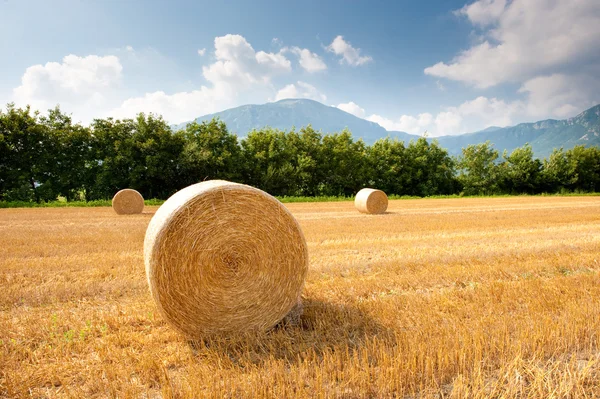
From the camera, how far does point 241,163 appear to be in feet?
110

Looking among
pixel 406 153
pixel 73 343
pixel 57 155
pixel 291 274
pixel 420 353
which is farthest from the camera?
pixel 406 153

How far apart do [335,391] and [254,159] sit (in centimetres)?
3246

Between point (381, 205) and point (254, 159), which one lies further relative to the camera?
point (254, 159)

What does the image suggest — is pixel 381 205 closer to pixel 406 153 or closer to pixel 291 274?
pixel 291 274

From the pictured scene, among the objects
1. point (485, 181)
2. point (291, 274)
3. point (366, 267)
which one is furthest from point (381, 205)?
point (485, 181)

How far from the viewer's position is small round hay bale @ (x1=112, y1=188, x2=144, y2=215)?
17283mm

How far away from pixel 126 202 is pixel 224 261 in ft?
50.3

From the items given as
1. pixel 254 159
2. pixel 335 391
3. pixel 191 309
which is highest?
pixel 254 159

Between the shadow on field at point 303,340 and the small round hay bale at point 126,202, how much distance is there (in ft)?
50.1

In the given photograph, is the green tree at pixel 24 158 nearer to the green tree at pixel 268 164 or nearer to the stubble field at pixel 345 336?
the green tree at pixel 268 164

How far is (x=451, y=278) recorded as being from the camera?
19.5 feet

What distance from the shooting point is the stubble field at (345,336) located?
292cm

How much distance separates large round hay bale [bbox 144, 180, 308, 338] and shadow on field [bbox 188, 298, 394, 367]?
8.8 inches

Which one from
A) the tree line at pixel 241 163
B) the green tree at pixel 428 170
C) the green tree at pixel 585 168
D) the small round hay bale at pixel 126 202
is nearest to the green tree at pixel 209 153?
the tree line at pixel 241 163
